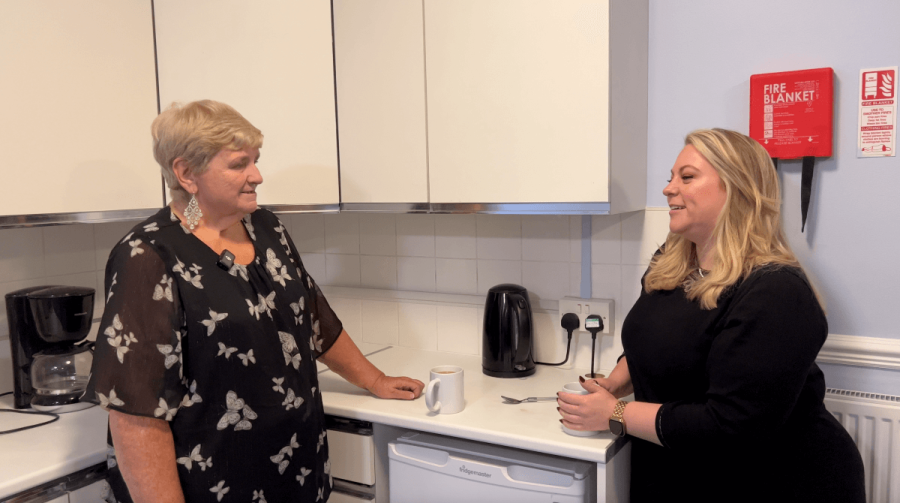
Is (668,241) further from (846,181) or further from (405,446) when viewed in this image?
(405,446)

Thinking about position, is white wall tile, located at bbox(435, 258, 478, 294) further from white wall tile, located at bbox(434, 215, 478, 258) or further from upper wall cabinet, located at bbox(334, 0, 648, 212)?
upper wall cabinet, located at bbox(334, 0, 648, 212)

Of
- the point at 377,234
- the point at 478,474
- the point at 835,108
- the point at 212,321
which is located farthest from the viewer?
the point at 377,234

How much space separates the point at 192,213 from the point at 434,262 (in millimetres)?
972

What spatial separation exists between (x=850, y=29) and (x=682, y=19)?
0.39m

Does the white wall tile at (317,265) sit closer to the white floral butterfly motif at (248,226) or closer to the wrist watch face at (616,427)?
the white floral butterfly motif at (248,226)

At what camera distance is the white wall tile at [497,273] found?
80.0 inches

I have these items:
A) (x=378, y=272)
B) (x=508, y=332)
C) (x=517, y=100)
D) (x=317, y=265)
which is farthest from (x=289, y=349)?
(x=317, y=265)

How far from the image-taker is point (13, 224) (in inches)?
58.6

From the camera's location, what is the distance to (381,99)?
70.8 inches

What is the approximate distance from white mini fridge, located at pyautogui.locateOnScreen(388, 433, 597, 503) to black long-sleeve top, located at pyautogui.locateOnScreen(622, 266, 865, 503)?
18 cm

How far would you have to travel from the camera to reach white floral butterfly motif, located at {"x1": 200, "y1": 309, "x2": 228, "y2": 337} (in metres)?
1.26

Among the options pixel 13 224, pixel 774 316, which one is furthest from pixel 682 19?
pixel 13 224

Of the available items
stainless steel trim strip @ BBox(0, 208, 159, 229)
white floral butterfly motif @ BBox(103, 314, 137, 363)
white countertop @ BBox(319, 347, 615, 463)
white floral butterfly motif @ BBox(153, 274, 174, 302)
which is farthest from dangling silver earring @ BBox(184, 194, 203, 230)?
white countertop @ BBox(319, 347, 615, 463)

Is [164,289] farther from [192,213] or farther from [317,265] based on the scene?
[317,265]
